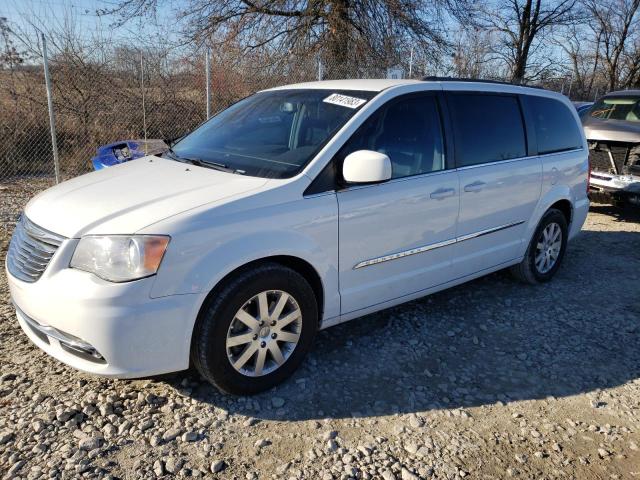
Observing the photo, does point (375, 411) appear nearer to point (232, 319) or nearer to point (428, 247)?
point (232, 319)

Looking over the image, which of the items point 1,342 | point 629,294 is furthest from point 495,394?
point 1,342

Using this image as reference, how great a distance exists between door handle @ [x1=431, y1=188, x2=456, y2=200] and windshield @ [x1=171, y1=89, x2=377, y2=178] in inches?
31.3

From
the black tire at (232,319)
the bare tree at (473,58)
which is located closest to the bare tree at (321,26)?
the bare tree at (473,58)

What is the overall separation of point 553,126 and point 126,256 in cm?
404

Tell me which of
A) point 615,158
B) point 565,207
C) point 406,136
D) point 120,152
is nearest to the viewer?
point 406,136

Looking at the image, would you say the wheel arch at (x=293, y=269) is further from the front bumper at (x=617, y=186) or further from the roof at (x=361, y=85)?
the front bumper at (x=617, y=186)

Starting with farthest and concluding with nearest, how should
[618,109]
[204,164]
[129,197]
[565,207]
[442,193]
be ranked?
[618,109] → [565,207] → [442,193] → [204,164] → [129,197]

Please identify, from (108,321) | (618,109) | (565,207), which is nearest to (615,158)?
(618,109)

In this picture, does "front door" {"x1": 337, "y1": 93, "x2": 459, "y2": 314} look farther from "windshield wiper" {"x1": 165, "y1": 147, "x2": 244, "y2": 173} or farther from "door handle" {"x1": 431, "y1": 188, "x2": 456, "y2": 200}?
"windshield wiper" {"x1": 165, "y1": 147, "x2": 244, "y2": 173}

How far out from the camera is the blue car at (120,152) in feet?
21.3

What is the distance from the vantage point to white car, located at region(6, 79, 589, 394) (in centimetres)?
257

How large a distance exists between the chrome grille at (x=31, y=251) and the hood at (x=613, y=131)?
7.08 m

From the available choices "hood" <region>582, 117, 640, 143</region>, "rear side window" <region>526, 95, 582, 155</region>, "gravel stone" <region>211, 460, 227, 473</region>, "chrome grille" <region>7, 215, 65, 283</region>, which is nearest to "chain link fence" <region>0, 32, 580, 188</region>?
"hood" <region>582, 117, 640, 143</region>

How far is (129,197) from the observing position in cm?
288
